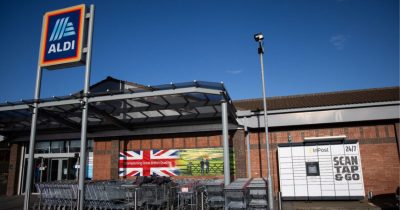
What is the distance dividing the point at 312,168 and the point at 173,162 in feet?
25.3

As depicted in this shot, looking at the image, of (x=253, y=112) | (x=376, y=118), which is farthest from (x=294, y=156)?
(x=376, y=118)

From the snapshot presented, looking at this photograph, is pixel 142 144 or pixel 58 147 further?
pixel 58 147

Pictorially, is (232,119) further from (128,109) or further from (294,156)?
(128,109)

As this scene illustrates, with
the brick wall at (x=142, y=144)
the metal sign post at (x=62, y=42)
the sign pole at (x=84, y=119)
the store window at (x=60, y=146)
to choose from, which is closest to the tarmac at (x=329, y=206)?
the brick wall at (x=142, y=144)

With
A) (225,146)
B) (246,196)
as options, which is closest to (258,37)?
(225,146)

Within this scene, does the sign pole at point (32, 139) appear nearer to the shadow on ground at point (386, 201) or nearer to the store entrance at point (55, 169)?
the store entrance at point (55, 169)

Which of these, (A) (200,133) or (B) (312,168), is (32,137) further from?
(B) (312,168)

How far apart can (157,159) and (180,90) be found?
767 centimetres

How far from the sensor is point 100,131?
1900 cm

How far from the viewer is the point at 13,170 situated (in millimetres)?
→ 20406

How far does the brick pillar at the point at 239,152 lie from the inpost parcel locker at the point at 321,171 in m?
1.99

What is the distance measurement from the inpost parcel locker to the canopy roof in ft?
11.9

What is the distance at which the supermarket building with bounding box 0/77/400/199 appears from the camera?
13875 mm

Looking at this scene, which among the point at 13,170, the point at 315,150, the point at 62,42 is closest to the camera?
the point at 62,42
